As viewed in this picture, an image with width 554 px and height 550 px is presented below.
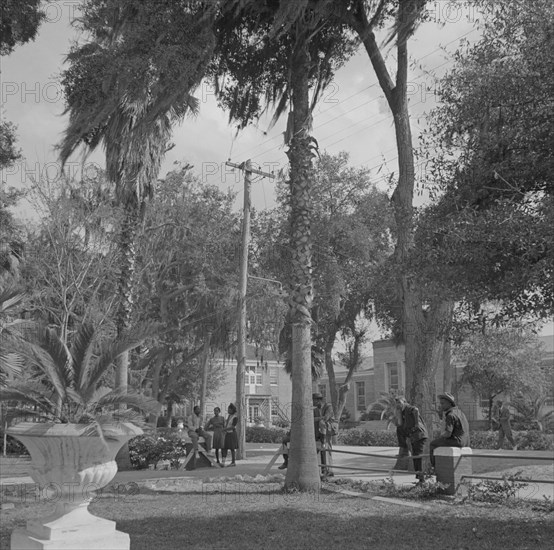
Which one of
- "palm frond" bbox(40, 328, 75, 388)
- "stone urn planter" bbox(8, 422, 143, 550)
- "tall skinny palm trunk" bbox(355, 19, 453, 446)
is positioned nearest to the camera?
"stone urn planter" bbox(8, 422, 143, 550)

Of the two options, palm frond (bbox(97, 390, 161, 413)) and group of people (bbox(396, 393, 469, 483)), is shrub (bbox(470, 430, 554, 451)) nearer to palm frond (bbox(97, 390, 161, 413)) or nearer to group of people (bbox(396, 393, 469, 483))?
group of people (bbox(396, 393, 469, 483))

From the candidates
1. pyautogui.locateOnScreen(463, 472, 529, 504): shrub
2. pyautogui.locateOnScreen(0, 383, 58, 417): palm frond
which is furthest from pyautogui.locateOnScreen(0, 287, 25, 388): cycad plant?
pyautogui.locateOnScreen(463, 472, 529, 504): shrub

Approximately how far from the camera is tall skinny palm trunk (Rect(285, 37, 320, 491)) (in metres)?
11.7

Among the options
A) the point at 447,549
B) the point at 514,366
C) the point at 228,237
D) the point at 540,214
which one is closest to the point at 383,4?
the point at 540,214

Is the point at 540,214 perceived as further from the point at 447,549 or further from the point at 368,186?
the point at 368,186

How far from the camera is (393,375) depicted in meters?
50.7

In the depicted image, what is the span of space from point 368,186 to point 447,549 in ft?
76.8

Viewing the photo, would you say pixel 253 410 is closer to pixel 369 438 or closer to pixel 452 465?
pixel 369 438

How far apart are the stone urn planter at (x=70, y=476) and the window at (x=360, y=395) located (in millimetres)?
49934

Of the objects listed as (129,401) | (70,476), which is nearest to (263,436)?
(129,401)

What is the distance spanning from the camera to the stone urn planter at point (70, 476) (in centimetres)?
547

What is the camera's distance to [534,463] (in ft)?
57.1

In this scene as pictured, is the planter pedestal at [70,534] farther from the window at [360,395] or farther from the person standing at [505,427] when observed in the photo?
the window at [360,395]

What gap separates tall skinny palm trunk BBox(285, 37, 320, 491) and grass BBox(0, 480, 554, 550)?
581mm
